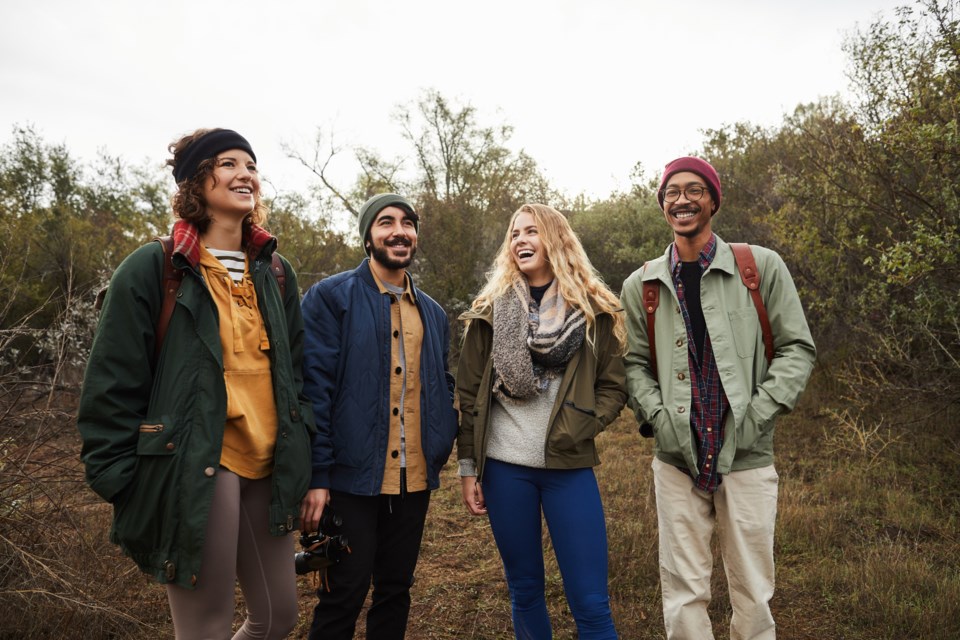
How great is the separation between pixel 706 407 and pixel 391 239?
5.49 ft

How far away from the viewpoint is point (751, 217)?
12297 millimetres

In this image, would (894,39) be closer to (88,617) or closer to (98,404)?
(98,404)

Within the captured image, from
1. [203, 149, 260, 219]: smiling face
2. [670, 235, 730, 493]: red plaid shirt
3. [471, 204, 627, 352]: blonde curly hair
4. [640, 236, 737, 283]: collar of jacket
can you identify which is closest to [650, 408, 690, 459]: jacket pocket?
[670, 235, 730, 493]: red plaid shirt

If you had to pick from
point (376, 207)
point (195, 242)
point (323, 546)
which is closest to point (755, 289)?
point (376, 207)

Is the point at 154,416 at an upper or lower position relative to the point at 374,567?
upper

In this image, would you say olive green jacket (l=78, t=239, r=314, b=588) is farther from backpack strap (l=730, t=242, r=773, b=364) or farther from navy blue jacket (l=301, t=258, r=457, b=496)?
backpack strap (l=730, t=242, r=773, b=364)

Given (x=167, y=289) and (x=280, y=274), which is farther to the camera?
(x=280, y=274)

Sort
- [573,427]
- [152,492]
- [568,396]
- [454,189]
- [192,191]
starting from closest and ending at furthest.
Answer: [152,492], [192,191], [573,427], [568,396], [454,189]

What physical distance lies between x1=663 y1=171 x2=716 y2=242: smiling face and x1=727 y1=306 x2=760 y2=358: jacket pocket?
1.43 ft

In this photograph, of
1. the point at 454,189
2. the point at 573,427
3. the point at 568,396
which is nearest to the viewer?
the point at 573,427

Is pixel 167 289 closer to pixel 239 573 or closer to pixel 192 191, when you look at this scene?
pixel 192 191

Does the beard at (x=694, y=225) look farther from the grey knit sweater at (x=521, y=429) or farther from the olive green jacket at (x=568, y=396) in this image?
the grey knit sweater at (x=521, y=429)

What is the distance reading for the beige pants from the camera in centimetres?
282

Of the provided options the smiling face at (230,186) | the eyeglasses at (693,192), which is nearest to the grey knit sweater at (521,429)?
the eyeglasses at (693,192)
